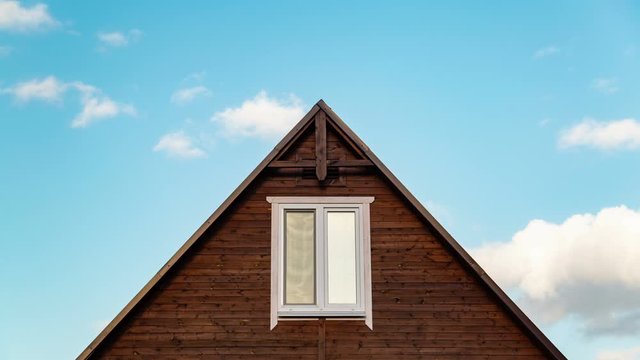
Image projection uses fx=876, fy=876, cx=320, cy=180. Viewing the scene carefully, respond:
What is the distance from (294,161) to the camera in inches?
615

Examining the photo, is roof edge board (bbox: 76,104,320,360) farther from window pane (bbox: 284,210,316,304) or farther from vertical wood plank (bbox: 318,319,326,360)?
vertical wood plank (bbox: 318,319,326,360)

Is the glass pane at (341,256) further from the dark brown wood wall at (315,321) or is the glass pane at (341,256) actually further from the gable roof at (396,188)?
the gable roof at (396,188)

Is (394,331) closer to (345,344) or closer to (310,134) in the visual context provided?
(345,344)

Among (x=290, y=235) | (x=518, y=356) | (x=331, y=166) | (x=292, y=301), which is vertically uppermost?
(x=331, y=166)

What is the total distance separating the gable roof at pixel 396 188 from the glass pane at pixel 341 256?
1100 millimetres

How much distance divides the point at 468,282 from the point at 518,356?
1471 mm

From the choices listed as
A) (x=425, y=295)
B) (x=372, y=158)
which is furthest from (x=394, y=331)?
(x=372, y=158)

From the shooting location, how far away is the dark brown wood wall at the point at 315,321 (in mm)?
14656

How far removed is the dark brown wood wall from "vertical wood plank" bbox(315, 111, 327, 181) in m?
1.07

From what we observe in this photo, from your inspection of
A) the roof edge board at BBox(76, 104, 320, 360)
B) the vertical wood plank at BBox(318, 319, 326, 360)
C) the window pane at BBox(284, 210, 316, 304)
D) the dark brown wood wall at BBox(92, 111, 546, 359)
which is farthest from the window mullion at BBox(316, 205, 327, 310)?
the roof edge board at BBox(76, 104, 320, 360)

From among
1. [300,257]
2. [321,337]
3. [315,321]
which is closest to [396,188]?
[300,257]

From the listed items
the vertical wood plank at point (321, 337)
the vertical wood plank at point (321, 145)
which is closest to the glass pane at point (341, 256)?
the vertical wood plank at point (321, 337)

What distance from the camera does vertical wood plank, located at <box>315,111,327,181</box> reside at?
15500mm

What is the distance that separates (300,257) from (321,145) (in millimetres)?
2045
